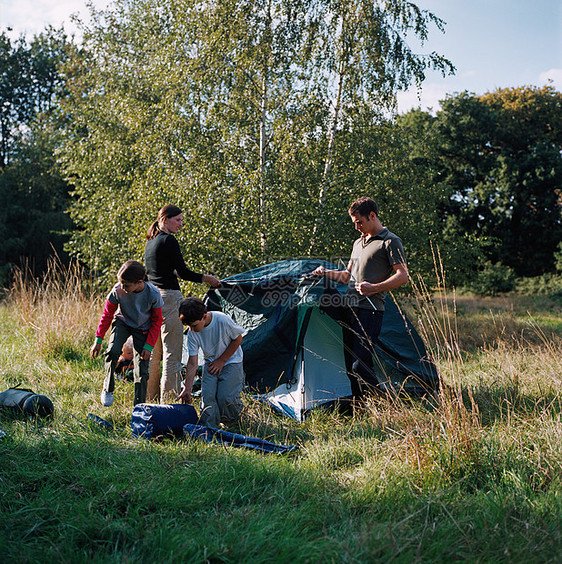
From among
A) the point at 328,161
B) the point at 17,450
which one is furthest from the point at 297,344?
the point at 328,161

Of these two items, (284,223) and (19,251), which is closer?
(284,223)

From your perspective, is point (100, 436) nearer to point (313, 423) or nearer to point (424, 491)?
point (313, 423)

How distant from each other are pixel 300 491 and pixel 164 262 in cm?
250

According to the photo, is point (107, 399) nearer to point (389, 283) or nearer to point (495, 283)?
point (389, 283)

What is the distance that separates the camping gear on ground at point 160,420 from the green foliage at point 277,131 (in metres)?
3.70

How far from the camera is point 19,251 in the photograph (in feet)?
55.6

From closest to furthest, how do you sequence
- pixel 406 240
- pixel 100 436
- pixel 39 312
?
pixel 100 436 → pixel 39 312 → pixel 406 240

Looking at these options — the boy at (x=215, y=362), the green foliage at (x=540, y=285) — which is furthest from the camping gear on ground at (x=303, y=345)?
the green foliage at (x=540, y=285)

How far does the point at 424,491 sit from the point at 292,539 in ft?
2.79

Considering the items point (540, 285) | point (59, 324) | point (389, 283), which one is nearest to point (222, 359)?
point (389, 283)

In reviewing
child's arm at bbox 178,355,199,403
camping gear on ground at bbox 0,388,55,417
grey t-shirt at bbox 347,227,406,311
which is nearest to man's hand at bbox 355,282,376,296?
grey t-shirt at bbox 347,227,406,311

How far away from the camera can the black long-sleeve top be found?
4.51 metres

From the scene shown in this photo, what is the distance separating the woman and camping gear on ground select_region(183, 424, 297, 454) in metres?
0.92

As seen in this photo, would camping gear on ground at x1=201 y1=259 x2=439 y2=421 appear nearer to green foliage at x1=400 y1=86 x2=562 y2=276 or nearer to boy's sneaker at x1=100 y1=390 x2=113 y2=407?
boy's sneaker at x1=100 y1=390 x2=113 y2=407
